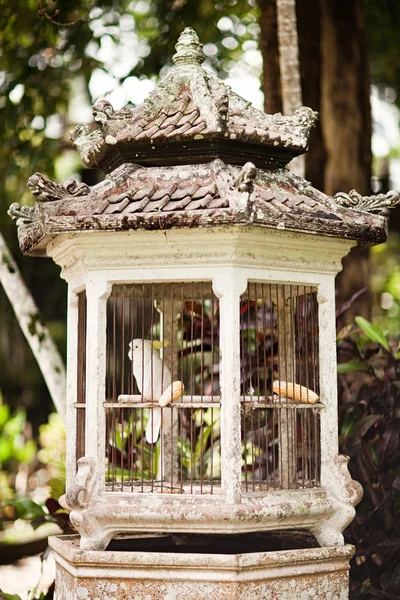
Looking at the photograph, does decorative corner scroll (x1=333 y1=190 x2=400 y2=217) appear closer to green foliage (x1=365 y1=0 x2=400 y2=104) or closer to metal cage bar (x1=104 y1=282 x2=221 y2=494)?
metal cage bar (x1=104 y1=282 x2=221 y2=494)

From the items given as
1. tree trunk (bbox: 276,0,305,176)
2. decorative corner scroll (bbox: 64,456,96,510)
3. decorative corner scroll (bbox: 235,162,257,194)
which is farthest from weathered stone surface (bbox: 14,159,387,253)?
tree trunk (bbox: 276,0,305,176)

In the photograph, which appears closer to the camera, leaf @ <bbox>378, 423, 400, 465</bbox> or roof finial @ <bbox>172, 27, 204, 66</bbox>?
roof finial @ <bbox>172, 27, 204, 66</bbox>

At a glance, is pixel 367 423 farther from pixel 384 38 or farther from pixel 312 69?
pixel 384 38

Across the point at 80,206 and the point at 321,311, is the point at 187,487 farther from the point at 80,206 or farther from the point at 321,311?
the point at 80,206

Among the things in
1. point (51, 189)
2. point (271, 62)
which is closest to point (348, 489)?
point (51, 189)

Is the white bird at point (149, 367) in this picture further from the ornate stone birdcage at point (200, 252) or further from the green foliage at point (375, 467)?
the green foliage at point (375, 467)

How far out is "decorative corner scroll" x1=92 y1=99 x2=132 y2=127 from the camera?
4625 millimetres

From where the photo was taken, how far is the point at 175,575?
4.16m

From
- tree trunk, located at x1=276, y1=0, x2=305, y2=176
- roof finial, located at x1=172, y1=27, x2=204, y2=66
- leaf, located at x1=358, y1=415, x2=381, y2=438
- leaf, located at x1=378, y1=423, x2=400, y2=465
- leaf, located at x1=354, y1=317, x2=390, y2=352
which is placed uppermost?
tree trunk, located at x1=276, y1=0, x2=305, y2=176

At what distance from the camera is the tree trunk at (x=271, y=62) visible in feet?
24.1

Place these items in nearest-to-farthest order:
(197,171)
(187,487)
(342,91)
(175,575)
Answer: (175,575)
(197,171)
(187,487)
(342,91)

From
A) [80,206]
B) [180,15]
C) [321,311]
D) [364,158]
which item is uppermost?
[180,15]

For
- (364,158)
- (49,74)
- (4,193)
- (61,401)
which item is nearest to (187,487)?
(61,401)

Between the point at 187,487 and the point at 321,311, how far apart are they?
4.17 feet
